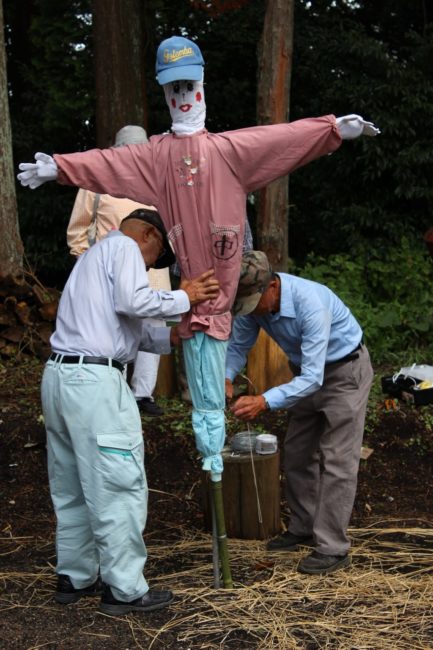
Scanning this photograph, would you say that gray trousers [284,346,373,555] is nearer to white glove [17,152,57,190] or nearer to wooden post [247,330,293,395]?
white glove [17,152,57,190]

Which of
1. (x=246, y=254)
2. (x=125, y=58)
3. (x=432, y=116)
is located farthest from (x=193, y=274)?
(x=432, y=116)

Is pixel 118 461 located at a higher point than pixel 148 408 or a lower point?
higher

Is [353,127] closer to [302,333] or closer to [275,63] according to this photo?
[302,333]

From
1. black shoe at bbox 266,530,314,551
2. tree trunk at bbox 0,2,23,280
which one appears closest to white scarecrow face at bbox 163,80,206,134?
black shoe at bbox 266,530,314,551

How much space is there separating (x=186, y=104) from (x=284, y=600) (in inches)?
87.6

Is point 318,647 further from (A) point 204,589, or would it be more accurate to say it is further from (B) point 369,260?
(B) point 369,260

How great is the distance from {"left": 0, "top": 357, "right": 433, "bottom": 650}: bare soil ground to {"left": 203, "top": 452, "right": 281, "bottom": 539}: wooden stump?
114 millimetres

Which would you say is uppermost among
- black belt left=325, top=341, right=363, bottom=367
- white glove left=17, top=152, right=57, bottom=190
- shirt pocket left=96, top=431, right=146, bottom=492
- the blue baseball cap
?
the blue baseball cap

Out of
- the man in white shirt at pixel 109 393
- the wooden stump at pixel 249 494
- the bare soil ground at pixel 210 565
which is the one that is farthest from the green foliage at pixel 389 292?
the man in white shirt at pixel 109 393

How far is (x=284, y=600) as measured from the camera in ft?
14.6

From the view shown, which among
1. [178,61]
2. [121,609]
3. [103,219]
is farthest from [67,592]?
[103,219]

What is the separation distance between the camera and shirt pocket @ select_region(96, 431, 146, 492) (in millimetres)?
4098

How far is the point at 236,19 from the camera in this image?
11.9 meters

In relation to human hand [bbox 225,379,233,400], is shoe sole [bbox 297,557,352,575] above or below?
below
